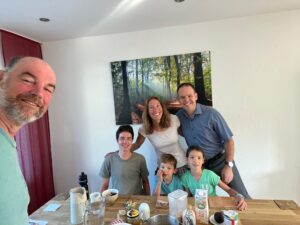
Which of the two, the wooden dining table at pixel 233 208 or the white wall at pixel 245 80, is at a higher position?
the white wall at pixel 245 80

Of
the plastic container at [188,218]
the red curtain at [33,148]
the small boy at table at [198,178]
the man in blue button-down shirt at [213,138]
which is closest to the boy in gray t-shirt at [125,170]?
the small boy at table at [198,178]

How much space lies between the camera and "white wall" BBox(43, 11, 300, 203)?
2.18 metres

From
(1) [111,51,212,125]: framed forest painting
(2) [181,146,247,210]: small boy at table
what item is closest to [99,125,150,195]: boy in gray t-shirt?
(2) [181,146,247,210]: small boy at table

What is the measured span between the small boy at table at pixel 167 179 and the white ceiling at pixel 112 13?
50.9 inches

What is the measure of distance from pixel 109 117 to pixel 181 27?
1282 mm

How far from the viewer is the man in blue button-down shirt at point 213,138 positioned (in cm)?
194

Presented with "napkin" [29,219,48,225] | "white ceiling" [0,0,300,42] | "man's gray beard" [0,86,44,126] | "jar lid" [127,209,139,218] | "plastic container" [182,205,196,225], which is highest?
"white ceiling" [0,0,300,42]

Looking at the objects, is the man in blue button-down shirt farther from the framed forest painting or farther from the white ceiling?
the white ceiling

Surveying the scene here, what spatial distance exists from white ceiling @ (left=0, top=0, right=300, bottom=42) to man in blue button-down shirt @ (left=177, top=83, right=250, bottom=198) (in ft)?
2.65

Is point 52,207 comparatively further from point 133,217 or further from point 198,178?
point 198,178

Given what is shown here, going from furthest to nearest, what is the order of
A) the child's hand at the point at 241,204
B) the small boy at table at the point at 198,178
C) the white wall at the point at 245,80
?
the white wall at the point at 245,80, the small boy at table at the point at 198,178, the child's hand at the point at 241,204

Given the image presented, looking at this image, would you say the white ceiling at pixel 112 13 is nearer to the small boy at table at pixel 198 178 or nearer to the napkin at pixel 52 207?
the small boy at table at pixel 198 178

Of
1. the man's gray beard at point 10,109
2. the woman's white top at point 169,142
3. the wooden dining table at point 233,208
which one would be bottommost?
the wooden dining table at point 233,208

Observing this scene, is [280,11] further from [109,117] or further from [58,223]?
[58,223]
